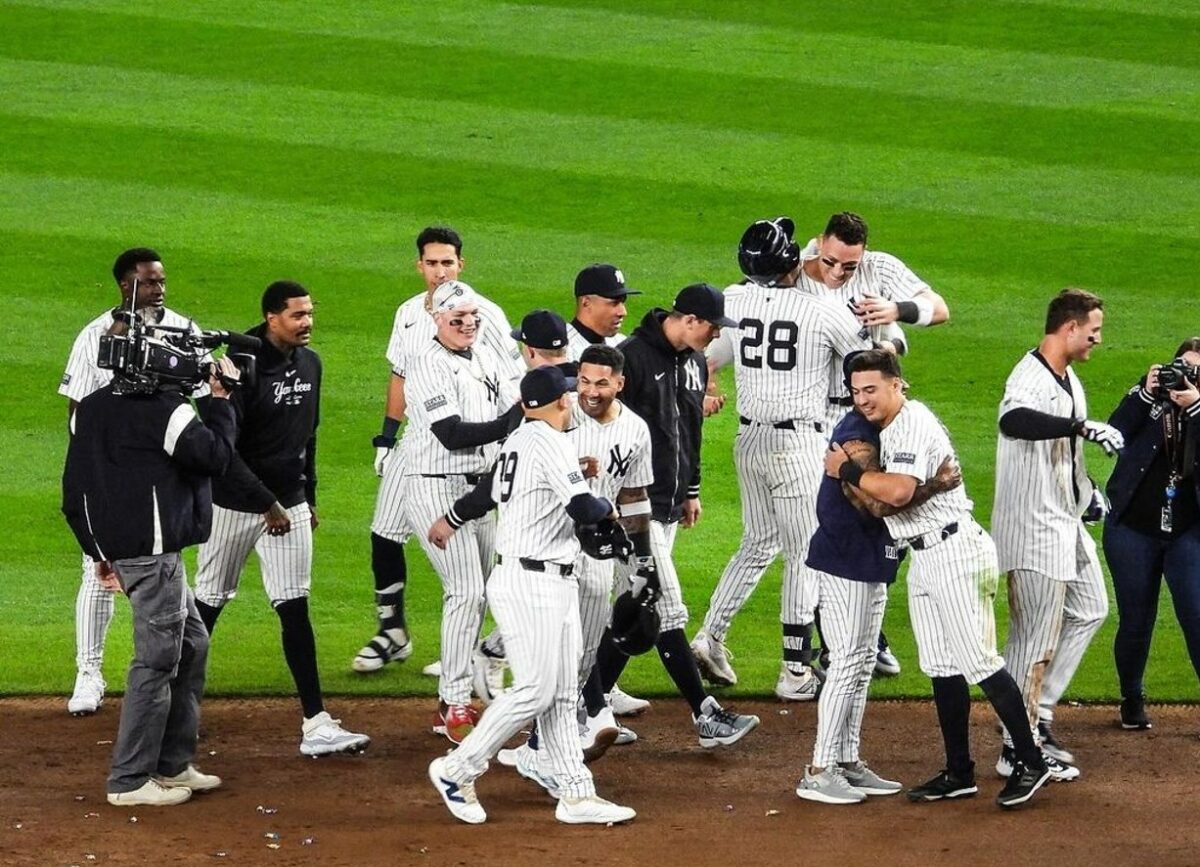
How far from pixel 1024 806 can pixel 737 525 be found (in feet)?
11.3

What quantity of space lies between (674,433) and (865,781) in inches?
61.2

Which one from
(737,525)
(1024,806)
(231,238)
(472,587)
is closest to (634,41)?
(231,238)

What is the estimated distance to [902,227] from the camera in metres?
13.5

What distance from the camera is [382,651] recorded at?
838 centimetres

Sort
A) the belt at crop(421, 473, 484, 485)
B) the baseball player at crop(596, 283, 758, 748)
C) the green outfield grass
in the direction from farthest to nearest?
the green outfield grass, the belt at crop(421, 473, 484, 485), the baseball player at crop(596, 283, 758, 748)

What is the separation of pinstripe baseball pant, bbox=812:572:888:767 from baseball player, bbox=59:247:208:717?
2.65 metres

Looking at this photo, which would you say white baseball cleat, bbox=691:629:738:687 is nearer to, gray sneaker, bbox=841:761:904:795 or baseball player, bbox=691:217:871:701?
baseball player, bbox=691:217:871:701

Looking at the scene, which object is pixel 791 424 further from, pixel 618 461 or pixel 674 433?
pixel 618 461

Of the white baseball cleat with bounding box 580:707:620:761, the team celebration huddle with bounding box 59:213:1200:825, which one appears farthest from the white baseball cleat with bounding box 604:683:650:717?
the white baseball cleat with bounding box 580:707:620:761

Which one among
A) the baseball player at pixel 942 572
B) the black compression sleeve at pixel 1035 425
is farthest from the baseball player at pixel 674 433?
the black compression sleeve at pixel 1035 425

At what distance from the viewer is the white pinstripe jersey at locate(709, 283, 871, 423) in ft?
26.5

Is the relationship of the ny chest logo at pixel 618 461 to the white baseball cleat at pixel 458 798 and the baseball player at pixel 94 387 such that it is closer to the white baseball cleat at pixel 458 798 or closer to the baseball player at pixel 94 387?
the white baseball cleat at pixel 458 798

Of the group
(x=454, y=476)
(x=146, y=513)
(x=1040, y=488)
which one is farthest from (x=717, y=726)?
(x=146, y=513)

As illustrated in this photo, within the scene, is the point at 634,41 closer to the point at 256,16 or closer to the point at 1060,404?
the point at 256,16
